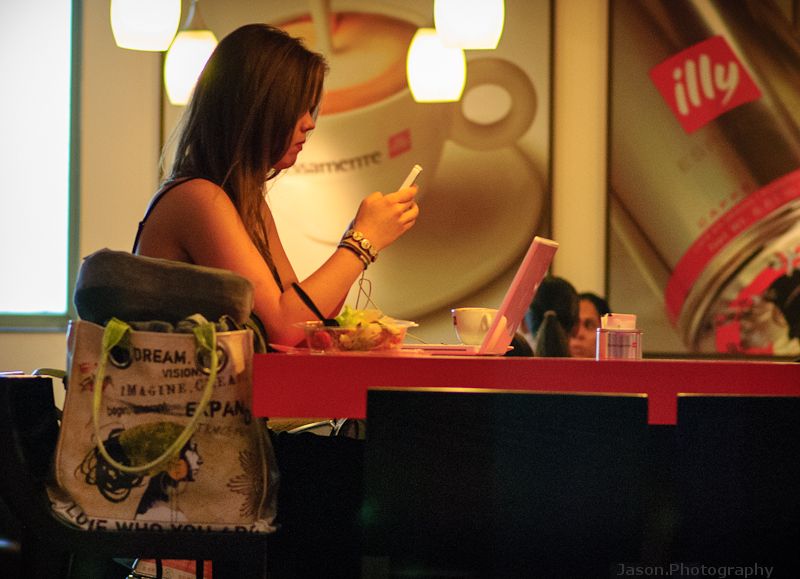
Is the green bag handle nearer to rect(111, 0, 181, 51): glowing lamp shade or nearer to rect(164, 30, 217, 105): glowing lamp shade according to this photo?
rect(111, 0, 181, 51): glowing lamp shade

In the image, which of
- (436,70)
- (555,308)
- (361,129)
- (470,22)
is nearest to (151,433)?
(470,22)

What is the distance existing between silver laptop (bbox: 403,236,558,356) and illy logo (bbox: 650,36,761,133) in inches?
101

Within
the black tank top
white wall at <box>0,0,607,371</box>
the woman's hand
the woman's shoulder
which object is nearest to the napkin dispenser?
the woman's hand

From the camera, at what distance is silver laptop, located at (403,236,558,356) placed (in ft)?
5.11

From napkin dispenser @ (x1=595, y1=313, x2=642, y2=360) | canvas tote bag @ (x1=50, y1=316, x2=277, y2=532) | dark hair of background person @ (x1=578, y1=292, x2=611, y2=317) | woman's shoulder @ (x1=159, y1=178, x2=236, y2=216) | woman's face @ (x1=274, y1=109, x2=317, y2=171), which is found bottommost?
canvas tote bag @ (x1=50, y1=316, x2=277, y2=532)

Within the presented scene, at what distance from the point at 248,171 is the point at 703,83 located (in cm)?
269

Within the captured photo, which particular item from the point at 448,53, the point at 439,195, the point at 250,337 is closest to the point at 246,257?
the point at 250,337

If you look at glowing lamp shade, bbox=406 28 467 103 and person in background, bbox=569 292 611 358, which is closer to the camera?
glowing lamp shade, bbox=406 28 467 103

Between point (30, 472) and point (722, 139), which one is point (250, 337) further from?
point (722, 139)

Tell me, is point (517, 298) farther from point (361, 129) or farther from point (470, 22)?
point (361, 129)

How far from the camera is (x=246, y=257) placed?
1639 millimetres

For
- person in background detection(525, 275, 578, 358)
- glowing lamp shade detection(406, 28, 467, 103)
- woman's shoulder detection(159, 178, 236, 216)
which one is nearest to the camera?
woman's shoulder detection(159, 178, 236, 216)

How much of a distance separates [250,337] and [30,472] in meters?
0.35

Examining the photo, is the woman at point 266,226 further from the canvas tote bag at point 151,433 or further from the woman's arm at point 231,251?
the canvas tote bag at point 151,433
